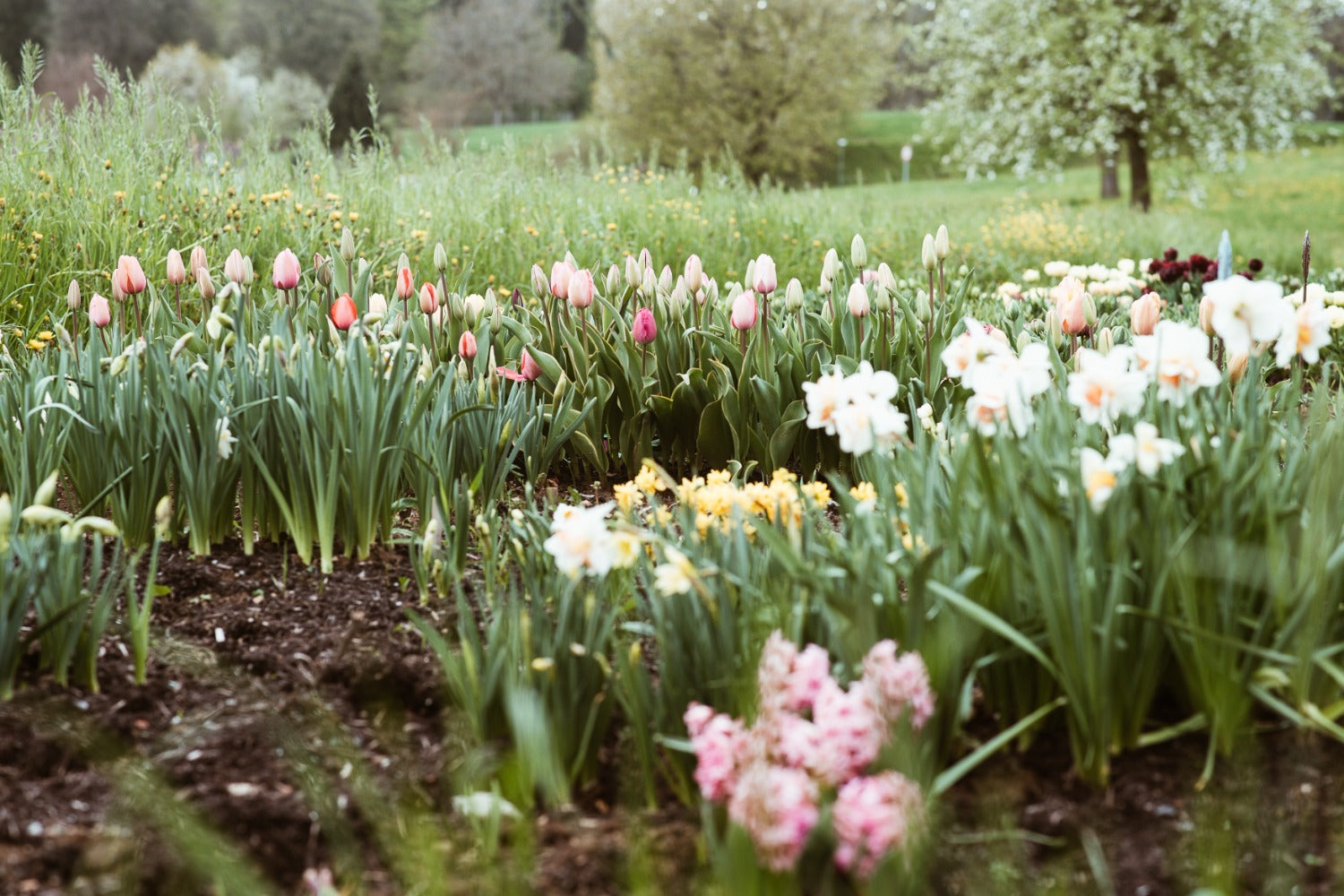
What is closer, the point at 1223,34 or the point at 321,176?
the point at 321,176

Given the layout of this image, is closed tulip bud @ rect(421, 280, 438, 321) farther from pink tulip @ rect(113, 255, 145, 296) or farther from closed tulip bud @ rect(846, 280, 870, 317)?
closed tulip bud @ rect(846, 280, 870, 317)

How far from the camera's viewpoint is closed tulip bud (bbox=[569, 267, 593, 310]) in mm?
3102

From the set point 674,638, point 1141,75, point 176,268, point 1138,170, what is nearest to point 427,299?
point 176,268

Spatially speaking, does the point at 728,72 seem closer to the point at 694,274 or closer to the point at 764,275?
the point at 694,274

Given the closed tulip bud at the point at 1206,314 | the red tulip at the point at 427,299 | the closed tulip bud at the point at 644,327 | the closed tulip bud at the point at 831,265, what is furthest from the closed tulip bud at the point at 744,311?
the closed tulip bud at the point at 1206,314

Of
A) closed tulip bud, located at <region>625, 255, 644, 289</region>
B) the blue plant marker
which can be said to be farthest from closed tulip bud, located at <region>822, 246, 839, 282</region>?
the blue plant marker

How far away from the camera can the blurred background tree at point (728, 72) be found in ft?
76.5

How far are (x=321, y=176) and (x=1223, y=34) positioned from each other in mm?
13444

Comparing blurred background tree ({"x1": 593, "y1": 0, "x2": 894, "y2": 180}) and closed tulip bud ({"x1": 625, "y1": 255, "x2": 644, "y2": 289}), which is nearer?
closed tulip bud ({"x1": 625, "y1": 255, "x2": 644, "y2": 289})

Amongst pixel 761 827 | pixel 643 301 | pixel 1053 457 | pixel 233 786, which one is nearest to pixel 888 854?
pixel 761 827

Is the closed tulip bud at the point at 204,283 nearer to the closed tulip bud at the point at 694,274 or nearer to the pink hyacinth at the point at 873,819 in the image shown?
the closed tulip bud at the point at 694,274

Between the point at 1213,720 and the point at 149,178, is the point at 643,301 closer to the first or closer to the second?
the point at 1213,720

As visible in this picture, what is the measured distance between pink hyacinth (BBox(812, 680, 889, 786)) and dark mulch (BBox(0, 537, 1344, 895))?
168 millimetres

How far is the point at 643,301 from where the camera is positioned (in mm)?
3512
